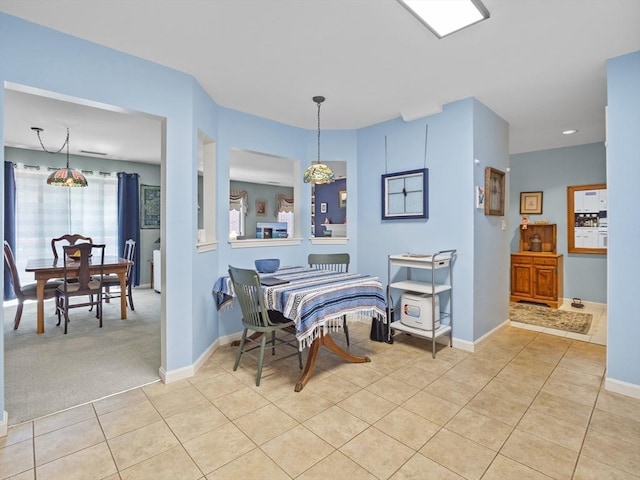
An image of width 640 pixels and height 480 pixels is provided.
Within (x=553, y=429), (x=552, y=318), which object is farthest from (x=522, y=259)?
(x=553, y=429)

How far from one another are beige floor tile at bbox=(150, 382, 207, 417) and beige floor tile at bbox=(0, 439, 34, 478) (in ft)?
2.16

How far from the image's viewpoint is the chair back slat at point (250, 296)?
8.33ft

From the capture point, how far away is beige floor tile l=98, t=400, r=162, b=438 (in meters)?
2.02

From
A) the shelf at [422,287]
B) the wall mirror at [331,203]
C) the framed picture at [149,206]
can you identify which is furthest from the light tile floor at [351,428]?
the framed picture at [149,206]

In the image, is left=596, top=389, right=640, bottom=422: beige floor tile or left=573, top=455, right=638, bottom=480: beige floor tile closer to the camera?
left=573, top=455, right=638, bottom=480: beige floor tile

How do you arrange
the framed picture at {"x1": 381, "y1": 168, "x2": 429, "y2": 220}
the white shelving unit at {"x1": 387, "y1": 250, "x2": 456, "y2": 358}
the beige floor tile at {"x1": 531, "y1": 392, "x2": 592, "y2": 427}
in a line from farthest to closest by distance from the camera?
the framed picture at {"x1": 381, "y1": 168, "x2": 429, "y2": 220}, the white shelving unit at {"x1": 387, "y1": 250, "x2": 456, "y2": 358}, the beige floor tile at {"x1": 531, "y1": 392, "x2": 592, "y2": 427}

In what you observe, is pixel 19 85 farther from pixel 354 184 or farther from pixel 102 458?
pixel 354 184

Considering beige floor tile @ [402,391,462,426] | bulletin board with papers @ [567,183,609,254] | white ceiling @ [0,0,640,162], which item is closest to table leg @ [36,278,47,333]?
white ceiling @ [0,0,640,162]

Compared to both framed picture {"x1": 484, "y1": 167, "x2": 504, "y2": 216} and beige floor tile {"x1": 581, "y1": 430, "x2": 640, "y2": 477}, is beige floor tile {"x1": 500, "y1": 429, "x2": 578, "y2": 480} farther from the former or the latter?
framed picture {"x1": 484, "y1": 167, "x2": 504, "y2": 216}

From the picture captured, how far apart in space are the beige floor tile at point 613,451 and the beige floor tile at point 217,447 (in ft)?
6.12

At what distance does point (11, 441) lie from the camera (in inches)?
74.9

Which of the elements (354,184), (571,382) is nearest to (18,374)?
(354,184)

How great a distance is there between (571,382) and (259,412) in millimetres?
2429

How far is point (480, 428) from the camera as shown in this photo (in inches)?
79.7
